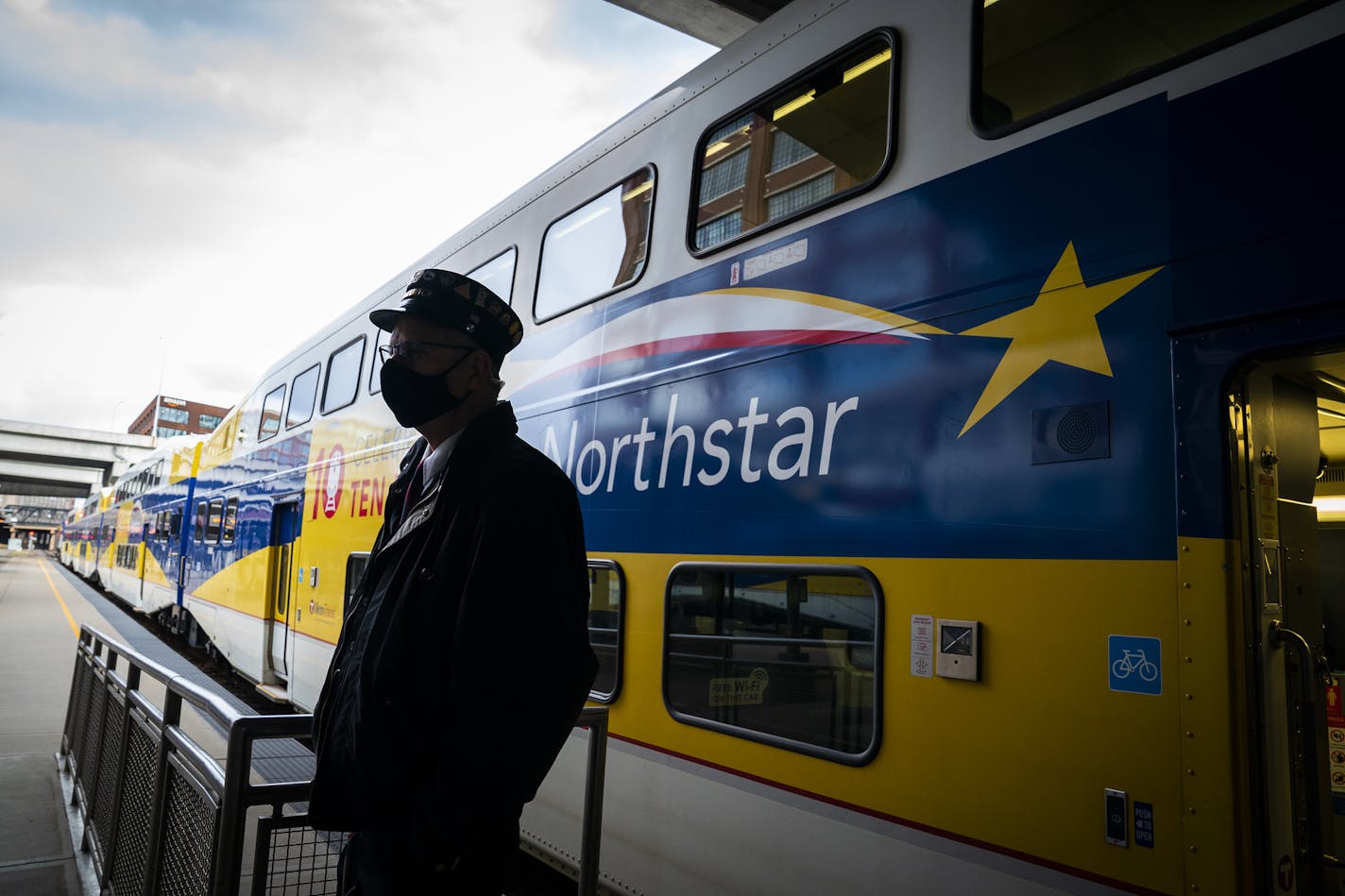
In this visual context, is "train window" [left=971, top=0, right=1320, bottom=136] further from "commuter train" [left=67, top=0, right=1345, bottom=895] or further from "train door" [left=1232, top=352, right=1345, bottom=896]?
"train door" [left=1232, top=352, right=1345, bottom=896]

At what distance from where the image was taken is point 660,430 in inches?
157

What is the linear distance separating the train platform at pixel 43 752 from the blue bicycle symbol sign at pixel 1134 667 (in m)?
2.49

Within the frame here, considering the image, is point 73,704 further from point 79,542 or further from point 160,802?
point 79,542

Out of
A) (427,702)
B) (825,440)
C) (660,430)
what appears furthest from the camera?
(660,430)

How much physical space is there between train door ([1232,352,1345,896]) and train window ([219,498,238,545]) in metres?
11.3

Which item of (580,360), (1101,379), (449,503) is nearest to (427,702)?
(449,503)

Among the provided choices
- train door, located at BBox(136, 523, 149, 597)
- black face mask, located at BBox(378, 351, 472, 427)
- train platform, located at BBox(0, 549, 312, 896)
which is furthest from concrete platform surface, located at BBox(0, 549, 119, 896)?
black face mask, located at BBox(378, 351, 472, 427)

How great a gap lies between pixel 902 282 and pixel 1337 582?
4.02 m

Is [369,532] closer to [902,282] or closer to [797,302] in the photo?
[797,302]

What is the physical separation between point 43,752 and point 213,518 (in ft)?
19.8

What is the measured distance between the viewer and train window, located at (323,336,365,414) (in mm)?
7789

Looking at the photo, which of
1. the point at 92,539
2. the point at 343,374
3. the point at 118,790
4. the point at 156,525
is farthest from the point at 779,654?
the point at 92,539

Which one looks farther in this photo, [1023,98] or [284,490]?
[284,490]

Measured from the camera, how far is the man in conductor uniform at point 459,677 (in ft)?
5.47
